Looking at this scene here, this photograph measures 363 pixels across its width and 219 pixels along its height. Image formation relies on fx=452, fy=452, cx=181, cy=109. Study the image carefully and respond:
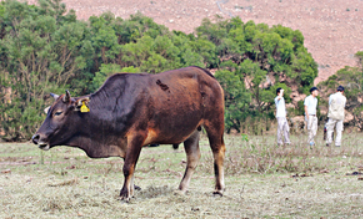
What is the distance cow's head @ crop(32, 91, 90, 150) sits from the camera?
20.9ft

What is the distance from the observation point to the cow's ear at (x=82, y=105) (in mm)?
6375

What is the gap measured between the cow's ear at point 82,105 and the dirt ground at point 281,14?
183ft

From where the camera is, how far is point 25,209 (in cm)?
577

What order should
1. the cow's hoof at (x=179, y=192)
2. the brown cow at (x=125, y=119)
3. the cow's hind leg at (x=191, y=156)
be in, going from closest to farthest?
the brown cow at (x=125, y=119), the cow's hoof at (x=179, y=192), the cow's hind leg at (x=191, y=156)

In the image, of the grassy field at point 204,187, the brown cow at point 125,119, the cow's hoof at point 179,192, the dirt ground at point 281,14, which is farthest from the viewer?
the dirt ground at point 281,14

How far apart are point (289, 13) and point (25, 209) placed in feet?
232

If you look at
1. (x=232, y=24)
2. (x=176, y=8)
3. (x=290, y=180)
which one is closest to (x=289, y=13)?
(x=176, y=8)

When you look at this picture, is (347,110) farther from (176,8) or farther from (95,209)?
(176,8)

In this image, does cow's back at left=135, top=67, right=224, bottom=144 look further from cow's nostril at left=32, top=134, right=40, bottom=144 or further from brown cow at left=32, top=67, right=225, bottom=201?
cow's nostril at left=32, top=134, right=40, bottom=144

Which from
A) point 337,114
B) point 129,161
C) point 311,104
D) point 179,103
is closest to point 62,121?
point 129,161

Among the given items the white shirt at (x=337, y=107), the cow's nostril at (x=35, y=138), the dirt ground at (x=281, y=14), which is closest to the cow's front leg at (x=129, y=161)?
the cow's nostril at (x=35, y=138)

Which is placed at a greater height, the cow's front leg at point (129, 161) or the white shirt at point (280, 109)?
the white shirt at point (280, 109)

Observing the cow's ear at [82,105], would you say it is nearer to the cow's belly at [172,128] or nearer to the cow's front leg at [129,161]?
the cow's front leg at [129,161]

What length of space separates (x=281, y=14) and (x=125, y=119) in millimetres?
68443
